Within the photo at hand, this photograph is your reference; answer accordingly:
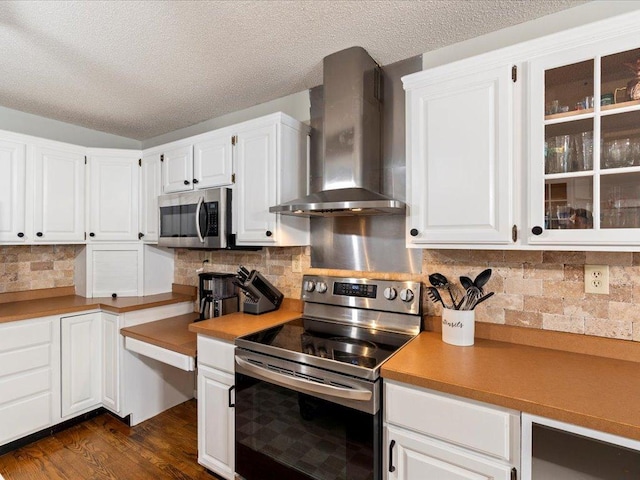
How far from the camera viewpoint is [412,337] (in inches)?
69.3

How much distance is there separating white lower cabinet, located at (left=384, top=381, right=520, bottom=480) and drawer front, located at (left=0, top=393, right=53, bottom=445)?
235 centimetres

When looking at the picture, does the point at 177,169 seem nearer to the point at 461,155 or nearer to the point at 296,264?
the point at 296,264

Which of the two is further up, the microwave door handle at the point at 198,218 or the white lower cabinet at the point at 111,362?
the microwave door handle at the point at 198,218

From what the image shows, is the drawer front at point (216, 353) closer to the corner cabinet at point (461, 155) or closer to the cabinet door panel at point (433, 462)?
the cabinet door panel at point (433, 462)

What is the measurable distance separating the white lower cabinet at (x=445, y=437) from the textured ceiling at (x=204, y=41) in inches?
64.9

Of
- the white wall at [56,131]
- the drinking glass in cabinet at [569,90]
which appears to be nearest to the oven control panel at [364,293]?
the drinking glass in cabinet at [569,90]

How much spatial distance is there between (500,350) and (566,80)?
3.81 ft

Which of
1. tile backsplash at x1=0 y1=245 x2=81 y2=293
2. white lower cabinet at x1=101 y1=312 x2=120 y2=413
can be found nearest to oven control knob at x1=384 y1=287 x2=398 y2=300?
white lower cabinet at x1=101 y1=312 x2=120 y2=413

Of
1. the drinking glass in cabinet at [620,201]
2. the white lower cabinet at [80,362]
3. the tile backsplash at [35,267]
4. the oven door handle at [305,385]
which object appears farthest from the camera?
the tile backsplash at [35,267]

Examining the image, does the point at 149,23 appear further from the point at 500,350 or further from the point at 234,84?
the point at 500,350

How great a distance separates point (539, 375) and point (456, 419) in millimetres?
366

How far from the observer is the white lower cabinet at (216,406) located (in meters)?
1.81

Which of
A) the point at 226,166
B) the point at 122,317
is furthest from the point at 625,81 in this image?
the point at 122,317

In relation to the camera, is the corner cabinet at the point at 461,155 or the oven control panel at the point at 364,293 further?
the oven control panel at the point at 364,293
